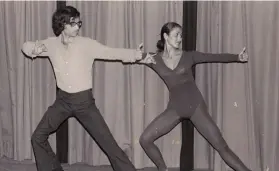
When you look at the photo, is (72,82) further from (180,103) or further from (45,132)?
(180,103)

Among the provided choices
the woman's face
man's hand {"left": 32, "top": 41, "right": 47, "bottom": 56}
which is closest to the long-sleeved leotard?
the woman's face

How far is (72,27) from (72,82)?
41cm

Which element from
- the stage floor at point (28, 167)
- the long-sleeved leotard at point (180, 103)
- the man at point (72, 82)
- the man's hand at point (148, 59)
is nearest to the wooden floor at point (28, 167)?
the stage floor at point (28, 167)

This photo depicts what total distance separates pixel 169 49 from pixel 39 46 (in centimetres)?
99

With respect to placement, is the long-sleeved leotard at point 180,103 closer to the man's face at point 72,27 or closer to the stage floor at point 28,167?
the stage floor at point 28,167

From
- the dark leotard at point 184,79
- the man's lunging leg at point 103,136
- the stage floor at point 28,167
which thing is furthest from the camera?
the stage floor at point 28,167

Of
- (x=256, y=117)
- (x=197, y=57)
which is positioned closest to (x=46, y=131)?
(x=197, y=57)

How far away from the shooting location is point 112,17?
430 centimetres

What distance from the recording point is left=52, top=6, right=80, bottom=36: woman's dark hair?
3926 millimetres

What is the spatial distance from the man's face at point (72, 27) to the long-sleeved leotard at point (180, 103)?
639 millimetres

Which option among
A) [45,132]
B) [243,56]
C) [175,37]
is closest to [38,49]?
[45,132]

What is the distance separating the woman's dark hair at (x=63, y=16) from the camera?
3.93 metres

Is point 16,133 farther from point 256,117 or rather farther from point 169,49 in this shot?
point 256,117

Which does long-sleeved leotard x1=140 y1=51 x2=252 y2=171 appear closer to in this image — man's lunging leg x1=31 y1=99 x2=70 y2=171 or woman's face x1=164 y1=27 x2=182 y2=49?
woman's face x1=164 y1=27 x2=182 y2=49
